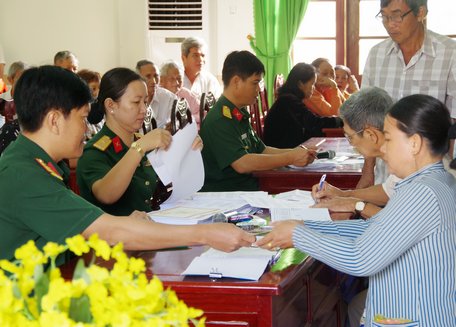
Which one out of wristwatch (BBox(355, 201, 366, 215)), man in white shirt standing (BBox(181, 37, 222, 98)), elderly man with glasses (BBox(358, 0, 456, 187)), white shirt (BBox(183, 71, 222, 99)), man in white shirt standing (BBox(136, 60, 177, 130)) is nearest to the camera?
wristwatch (BBox(355, 201, 366, 215))

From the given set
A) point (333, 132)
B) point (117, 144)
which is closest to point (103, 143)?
point (117, 144)

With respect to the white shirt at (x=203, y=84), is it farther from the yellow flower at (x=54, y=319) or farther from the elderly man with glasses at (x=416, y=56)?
the yellow flower at (x=54, y=319)

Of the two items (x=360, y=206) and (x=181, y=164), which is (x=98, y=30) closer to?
(x=181, y=164)

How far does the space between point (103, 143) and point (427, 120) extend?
4.09 ft

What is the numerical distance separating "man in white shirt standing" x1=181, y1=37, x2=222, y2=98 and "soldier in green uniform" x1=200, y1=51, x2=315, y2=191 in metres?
2.83

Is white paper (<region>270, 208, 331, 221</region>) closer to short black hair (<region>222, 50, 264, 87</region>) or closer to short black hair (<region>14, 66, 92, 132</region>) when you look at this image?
short black hair (<region>14, 66, 92, 132</region>)

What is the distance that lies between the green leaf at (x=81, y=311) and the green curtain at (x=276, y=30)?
6329 millimetres

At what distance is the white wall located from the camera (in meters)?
6.66

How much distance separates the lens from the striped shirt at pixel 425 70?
2.98 m

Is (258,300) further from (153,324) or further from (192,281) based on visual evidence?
(153,324)

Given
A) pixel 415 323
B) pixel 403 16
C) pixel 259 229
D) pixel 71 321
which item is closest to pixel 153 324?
pixel 71 321

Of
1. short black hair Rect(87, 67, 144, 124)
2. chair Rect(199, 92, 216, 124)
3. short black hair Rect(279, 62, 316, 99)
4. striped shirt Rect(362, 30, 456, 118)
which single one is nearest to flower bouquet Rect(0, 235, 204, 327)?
short black hair Rect(87, 67, 144, 124)

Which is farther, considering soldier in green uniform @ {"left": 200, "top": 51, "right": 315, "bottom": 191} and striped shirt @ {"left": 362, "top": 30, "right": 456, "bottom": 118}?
soldier in green uniform @ {"left": 200, "top": 51, "right": 315, "bottom": 191}

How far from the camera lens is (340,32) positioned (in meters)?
7.19
